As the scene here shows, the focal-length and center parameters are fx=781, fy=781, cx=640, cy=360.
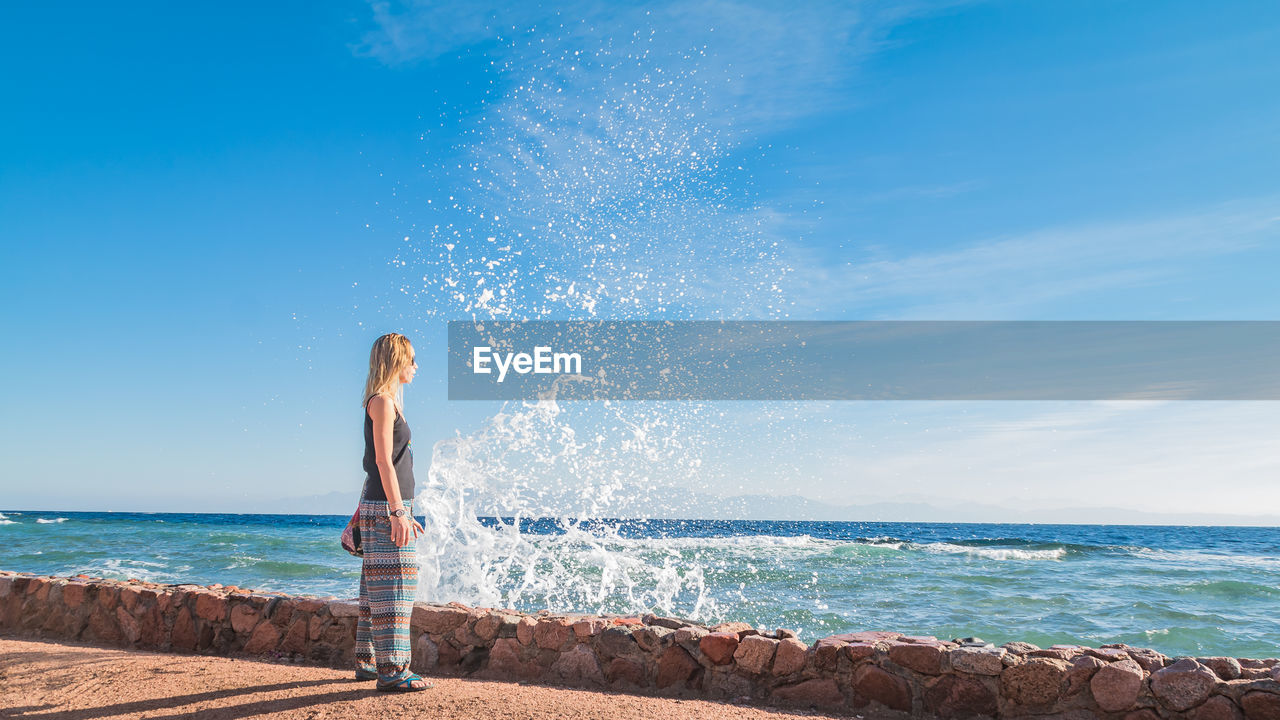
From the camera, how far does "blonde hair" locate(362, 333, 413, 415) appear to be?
13.3 ft

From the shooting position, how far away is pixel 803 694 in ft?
14.3

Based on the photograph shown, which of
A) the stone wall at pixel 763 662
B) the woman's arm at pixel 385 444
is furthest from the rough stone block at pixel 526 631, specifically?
the woman's arm at pixel 385 444

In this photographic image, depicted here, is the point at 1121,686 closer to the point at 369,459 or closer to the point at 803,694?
the point at 803,694

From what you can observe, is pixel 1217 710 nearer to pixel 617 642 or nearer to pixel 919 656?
pixel 919 656

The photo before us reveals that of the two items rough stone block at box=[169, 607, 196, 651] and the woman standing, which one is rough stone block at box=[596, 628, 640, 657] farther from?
rough stone block at box=[169, 607, 196, 651]

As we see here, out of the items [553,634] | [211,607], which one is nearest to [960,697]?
[553,634]

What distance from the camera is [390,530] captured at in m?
4.04

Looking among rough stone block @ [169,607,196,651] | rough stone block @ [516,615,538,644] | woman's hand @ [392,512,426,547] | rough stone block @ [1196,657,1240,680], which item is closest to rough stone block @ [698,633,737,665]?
rough stone block @ [516,615,538,644]

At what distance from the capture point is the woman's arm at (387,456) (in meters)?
3.92

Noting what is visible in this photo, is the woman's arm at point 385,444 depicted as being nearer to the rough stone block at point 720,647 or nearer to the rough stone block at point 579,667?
the rough stone block at point 579,667

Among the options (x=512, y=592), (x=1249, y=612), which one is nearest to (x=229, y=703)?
(x=512, y=592)

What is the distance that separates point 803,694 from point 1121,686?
5.22 ft

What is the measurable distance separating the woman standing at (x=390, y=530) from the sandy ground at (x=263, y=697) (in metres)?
0.18

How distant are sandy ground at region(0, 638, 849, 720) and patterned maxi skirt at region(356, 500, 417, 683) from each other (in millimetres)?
182
